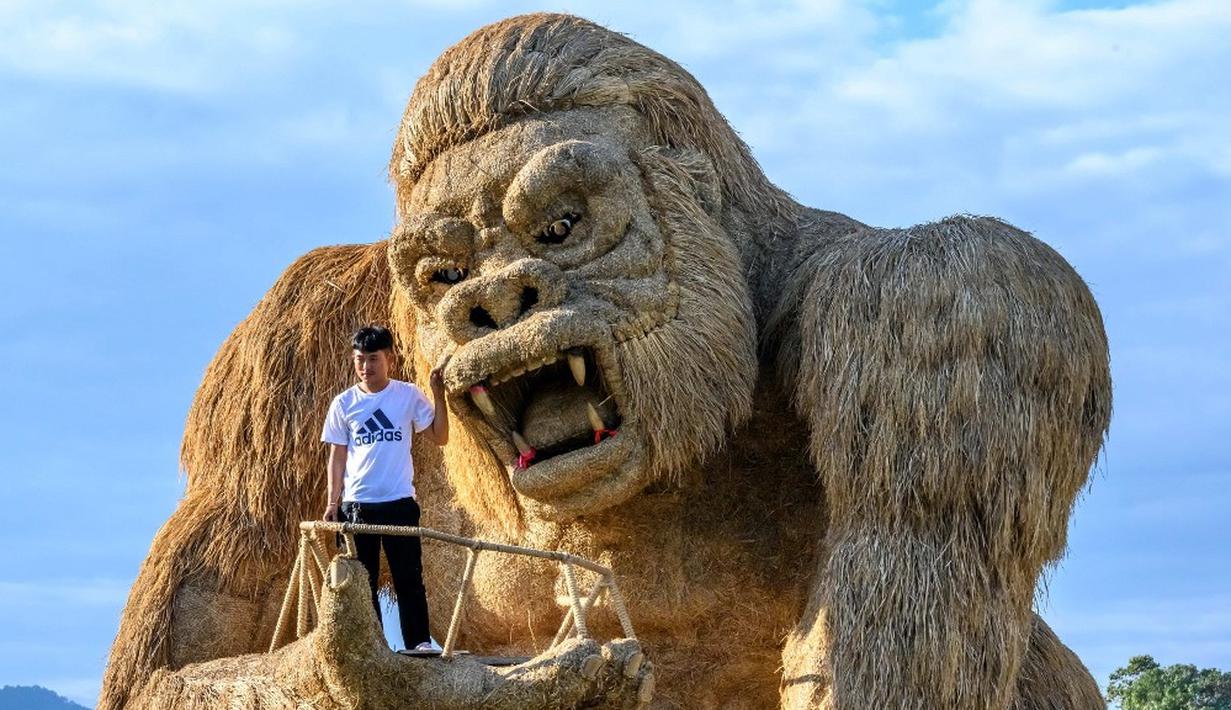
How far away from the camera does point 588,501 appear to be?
7535 millimetres

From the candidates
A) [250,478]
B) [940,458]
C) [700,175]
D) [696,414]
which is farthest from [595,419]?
[250,478]

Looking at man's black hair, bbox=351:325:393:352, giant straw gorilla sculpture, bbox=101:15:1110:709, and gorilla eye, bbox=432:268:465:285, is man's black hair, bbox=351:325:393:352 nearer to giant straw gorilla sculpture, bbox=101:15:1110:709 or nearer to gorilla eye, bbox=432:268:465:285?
giant straw gorilla sculpture, bbox=101:15:1110:709

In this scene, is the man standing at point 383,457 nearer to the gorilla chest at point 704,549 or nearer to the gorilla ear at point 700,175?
the gorilla chest at point 704,549

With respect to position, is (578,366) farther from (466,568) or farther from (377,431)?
(466,568)

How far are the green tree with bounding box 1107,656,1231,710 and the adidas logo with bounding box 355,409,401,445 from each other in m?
8.61

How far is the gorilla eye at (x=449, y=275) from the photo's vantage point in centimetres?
773

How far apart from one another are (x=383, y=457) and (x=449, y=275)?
919 mm

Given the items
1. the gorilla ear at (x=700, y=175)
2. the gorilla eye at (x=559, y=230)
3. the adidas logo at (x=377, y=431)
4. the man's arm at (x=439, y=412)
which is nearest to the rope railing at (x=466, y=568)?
the adidas logo at (x=377, y=431)

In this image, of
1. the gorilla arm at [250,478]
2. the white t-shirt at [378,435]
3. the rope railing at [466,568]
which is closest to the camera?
the rope railing at [466,568]

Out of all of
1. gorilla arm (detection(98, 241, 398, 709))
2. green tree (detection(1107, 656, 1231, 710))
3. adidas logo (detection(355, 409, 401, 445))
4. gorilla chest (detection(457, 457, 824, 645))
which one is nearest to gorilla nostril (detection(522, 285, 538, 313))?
adidas logo (detection(355, 409, 401, 445))

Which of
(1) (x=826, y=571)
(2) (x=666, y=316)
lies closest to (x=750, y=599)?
(1) (x=826, y=571)

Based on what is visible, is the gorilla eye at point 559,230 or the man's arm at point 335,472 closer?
the man's arm at point 335,472

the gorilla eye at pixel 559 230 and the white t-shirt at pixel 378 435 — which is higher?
the gorilla eye at pixel 559 230

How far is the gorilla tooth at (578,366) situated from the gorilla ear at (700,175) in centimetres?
90
